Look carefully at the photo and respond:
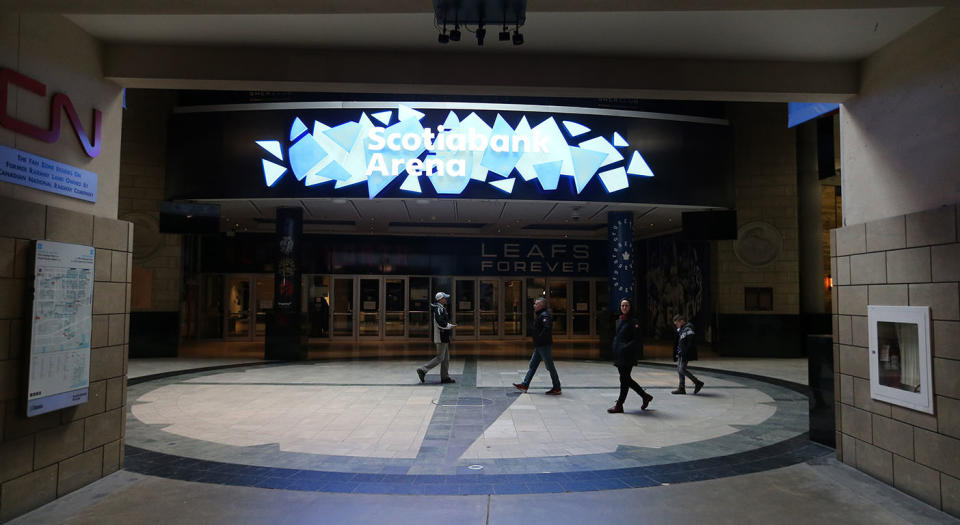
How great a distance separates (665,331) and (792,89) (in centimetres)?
1450

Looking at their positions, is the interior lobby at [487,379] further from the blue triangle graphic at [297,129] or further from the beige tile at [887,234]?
the blue triangle graphic at [297,129]

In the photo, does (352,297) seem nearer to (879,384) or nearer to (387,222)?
(387,222)

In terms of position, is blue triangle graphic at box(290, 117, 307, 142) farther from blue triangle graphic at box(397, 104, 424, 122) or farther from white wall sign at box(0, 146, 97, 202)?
white wall sign at box(0, 146, 97, 202)

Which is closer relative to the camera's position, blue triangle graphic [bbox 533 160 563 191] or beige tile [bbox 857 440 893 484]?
beige tile [bbox 857 440 893 484]

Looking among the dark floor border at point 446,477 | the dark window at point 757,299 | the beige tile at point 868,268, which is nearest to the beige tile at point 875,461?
the dark floor border at point 446,477

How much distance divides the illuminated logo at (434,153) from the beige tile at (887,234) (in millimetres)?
6826

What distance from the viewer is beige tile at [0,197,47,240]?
3959mm

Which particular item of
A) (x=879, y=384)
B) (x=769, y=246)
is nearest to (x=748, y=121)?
(x=769, y=246)

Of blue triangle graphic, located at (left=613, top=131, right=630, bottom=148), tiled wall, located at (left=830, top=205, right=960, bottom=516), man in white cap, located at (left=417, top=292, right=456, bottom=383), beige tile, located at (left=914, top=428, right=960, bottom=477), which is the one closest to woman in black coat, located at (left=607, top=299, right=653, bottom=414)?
tiled wall, located at (left=830, top=205, right=960, bottom=516)

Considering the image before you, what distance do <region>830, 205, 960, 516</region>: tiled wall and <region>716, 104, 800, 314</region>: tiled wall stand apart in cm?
1017

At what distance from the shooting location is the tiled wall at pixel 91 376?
13.1 ft

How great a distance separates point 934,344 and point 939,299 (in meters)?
0.35

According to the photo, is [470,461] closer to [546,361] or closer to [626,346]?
[626,346]

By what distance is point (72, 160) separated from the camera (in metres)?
4.66
